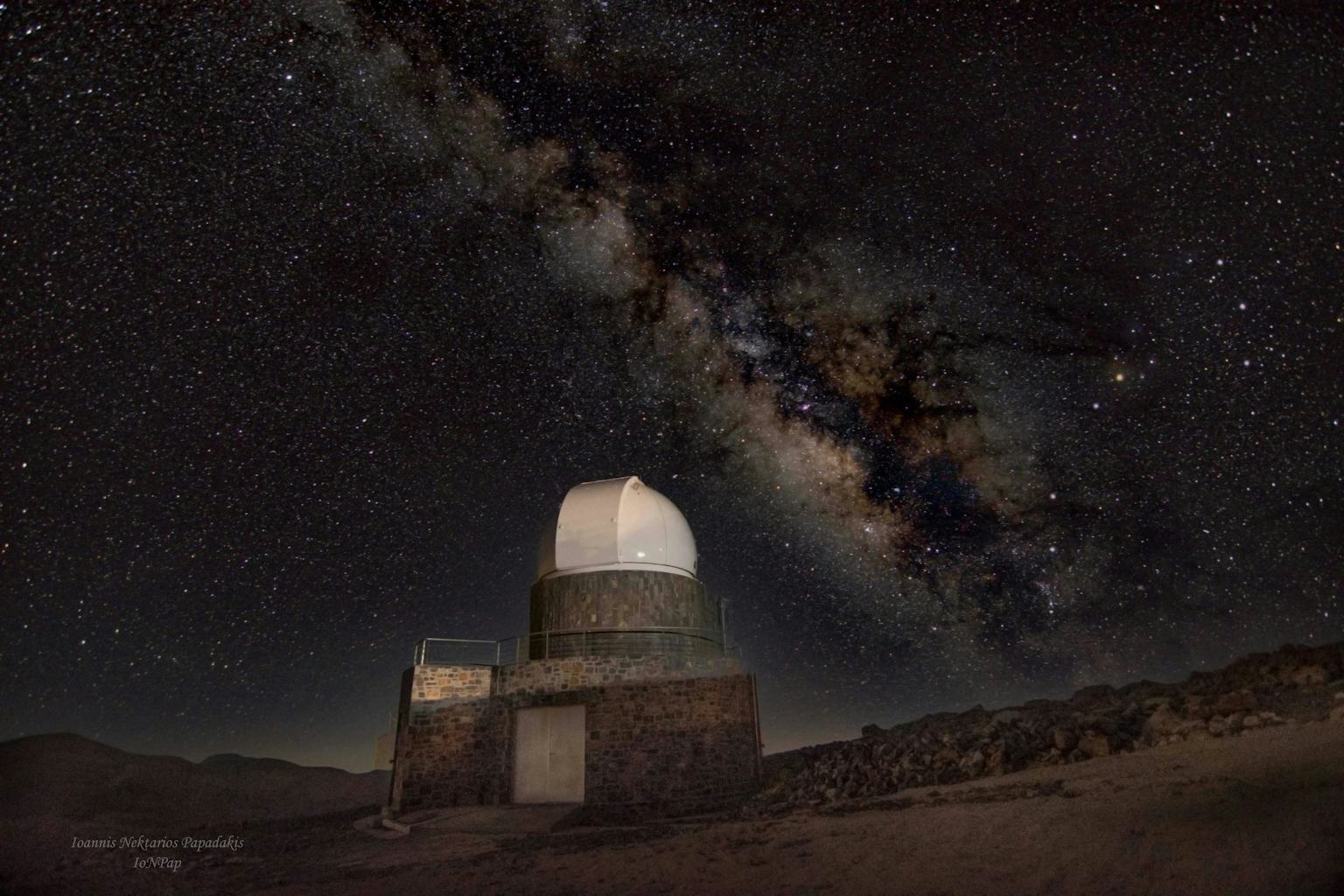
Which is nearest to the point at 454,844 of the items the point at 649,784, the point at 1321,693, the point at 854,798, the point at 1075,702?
the point at 649,784

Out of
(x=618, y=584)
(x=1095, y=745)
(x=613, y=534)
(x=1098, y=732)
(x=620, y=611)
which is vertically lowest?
(x=1095, y=745)

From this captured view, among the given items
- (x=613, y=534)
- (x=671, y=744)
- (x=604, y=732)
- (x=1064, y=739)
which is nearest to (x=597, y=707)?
(x=604, y=732)

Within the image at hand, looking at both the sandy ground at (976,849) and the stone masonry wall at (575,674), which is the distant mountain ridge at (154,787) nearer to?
the stone masonry wall at (575,674)

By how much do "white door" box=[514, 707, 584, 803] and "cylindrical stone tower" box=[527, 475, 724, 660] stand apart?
166 centimetres

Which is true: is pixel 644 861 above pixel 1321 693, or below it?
below

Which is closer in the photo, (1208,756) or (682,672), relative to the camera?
(1208,756)

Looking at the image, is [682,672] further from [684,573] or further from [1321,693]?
[1321,693]

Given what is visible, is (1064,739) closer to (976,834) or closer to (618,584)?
(976,834)

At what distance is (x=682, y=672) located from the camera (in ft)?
49.6

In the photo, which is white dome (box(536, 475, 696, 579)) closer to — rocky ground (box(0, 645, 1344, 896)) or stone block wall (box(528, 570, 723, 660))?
stone block wall (box(528, 570, 723, 660))

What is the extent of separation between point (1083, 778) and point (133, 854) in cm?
1375

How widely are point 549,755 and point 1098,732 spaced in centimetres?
975

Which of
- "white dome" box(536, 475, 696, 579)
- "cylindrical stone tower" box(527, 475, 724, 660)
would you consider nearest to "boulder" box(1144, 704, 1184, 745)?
"cylindrical stone tower" box(527, 475, 724, 660)

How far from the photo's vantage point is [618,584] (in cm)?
1647
